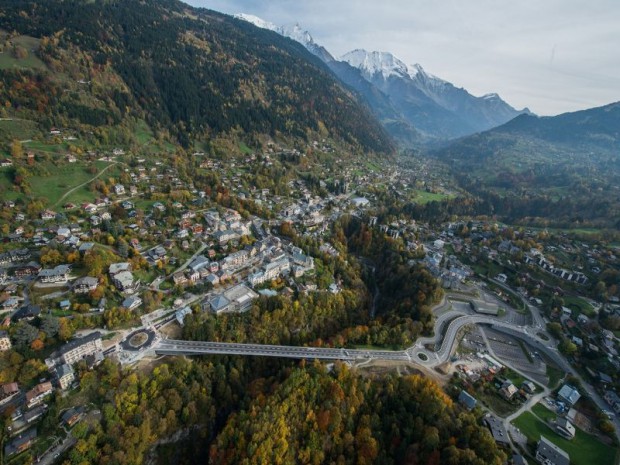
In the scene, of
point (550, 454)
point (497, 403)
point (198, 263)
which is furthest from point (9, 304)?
point (550, 454)

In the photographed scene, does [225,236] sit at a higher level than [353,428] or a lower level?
higher

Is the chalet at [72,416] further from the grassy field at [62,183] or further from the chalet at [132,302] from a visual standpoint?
the grassy field at [62,183]

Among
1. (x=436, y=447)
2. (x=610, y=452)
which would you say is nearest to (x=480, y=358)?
(x=610, y=452)

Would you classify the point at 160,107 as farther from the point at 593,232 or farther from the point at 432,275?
the point at 593,232

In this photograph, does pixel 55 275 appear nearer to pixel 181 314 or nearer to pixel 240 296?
pixel 181 314

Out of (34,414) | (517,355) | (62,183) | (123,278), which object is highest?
(62,183)

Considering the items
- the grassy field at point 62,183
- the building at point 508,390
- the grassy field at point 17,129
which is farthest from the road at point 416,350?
the grassy field at point 17,129

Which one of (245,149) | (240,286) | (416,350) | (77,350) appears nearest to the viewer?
(77,350)
